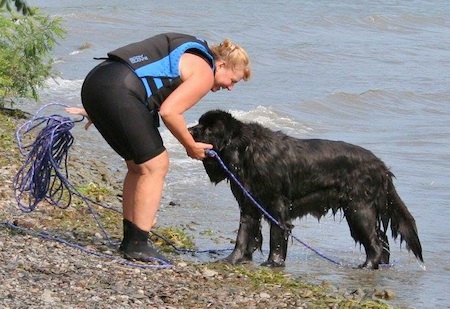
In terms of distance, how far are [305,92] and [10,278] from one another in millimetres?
A: 11107

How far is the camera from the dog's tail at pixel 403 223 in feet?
26.8

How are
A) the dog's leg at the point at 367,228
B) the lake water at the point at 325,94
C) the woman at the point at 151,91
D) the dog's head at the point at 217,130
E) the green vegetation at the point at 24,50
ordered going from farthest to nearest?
the green vegetation at the point at 24,50, the lake water at the point at 325,94, the dog's leg at the point at 367,228, the dog's head at the point at 217,130, the woman at the point at 151,91

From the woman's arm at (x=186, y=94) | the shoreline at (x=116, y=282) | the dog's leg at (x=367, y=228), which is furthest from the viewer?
the dog's leg at (x=367, y=228)

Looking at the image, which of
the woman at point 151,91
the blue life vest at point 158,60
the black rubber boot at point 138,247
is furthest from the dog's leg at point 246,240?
the blue life vest at point 158,60

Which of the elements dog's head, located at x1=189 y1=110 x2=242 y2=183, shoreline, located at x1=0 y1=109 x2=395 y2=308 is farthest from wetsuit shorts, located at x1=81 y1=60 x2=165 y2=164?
dog's head, located at x1=189 y1=110 x2=242 y2=183

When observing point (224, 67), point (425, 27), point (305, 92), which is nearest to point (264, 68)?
point (305, 92)

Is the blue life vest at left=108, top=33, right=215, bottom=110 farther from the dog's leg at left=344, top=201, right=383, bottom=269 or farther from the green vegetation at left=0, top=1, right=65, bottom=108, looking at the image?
the green vegetation at left=0, top=1, right=65, bottom=108

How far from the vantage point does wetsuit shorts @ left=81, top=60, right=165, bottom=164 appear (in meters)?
→ 6.43

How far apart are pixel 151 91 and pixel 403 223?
2.73 m

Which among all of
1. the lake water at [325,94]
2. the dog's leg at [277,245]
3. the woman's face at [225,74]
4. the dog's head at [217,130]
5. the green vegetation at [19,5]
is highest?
the woman's face at [225,74]

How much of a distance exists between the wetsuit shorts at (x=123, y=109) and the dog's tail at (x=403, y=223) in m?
2.43

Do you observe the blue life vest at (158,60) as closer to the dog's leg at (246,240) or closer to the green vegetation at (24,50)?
the dog's leg at (246,240)

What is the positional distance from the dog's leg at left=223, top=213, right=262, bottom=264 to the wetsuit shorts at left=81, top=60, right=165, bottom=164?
1365 mm

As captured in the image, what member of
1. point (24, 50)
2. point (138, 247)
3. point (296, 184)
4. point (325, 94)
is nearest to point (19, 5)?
point (24, 50)
